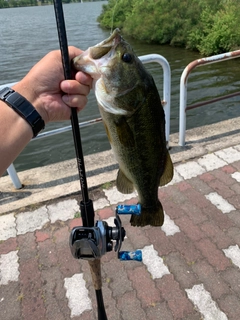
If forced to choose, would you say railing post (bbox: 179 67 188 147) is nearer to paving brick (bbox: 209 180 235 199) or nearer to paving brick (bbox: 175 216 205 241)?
paving brick (bbox: 209 180 235 199)

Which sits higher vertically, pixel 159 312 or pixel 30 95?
pixel 30 95

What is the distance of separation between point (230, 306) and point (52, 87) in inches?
90.9

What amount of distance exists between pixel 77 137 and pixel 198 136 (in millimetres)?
3874

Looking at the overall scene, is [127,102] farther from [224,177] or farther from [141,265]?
[224,177]

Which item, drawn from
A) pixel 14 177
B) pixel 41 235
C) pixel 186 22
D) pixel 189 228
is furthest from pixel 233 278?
pixel 186 22

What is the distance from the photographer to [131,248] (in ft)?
10.3

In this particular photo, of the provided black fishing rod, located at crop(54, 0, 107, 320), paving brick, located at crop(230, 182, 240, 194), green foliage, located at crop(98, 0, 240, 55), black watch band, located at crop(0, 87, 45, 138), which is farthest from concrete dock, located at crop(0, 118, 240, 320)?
green foliage, located at crop(98, 0, 240, 55)

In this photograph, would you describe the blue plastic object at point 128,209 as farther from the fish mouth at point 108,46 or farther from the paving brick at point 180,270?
the paving brick at point 180,270

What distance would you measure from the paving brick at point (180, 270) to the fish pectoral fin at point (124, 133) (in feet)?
5.58

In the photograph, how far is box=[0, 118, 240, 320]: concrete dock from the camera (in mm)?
2600

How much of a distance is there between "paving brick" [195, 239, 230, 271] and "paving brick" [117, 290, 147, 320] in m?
0.84

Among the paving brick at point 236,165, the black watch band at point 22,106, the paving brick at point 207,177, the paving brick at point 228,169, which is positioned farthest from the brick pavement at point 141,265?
the black watch band at point 22,106

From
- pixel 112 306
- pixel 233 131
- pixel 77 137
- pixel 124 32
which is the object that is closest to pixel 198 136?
pixel 233 131

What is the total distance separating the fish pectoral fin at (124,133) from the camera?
162 cm
